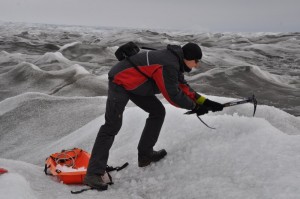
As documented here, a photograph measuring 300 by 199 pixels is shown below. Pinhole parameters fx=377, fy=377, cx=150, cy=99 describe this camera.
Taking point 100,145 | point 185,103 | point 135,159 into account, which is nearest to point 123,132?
point 135,159

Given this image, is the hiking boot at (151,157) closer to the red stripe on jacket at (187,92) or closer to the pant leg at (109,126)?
the pant leg at (109,126)

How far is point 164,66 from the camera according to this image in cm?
365

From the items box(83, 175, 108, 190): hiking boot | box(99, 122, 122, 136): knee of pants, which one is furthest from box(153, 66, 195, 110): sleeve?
box(83, 175, 108, 190): hiking boot

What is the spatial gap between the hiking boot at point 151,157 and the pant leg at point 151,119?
5cm

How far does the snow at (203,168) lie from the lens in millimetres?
3219

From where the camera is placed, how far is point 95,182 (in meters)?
3.90

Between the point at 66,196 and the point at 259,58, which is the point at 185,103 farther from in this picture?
the point at 259,58

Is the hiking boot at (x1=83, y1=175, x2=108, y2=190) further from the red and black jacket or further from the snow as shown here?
the red and black jacket

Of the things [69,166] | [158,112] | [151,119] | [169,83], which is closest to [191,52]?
[169,83]

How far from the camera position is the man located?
3.67 metres

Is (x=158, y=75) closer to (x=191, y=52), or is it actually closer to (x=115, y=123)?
(x=191, y=52)

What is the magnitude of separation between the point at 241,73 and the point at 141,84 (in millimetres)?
10474

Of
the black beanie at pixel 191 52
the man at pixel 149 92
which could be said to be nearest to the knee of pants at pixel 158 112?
the man at pixel 149 92

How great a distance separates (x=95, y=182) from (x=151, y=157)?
66 centimetres
